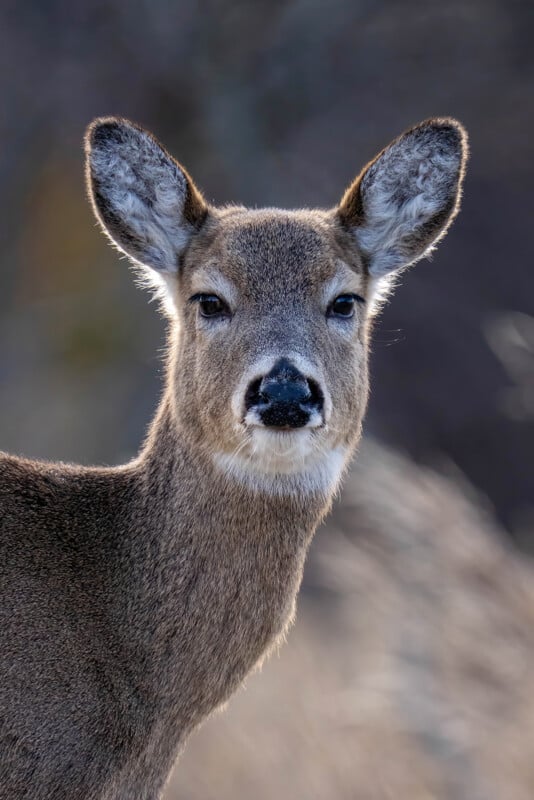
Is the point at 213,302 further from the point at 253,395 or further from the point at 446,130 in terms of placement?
the point at 446,130

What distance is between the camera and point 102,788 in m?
4.20

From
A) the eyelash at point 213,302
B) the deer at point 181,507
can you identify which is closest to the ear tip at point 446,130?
the deer at point 181,507

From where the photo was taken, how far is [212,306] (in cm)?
485

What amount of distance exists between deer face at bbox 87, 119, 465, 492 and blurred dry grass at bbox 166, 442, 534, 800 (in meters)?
1.15

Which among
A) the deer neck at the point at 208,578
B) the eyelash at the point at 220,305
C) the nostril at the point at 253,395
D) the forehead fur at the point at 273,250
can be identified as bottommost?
the deer neck at the point at 208,578

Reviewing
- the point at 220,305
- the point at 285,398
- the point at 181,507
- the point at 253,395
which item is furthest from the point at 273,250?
the point at 181,507

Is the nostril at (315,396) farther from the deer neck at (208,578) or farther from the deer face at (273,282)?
the deer neck at (208,578)

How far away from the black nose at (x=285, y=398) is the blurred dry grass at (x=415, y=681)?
168cm

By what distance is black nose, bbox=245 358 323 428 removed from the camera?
4.16 metres

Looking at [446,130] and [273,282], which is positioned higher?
[446,130]

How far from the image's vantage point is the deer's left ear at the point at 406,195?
17.3 ft

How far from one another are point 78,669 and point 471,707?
213cm

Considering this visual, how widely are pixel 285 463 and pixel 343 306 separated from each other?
76 cm

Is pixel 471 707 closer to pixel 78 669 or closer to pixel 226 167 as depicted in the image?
pixel 78 669
